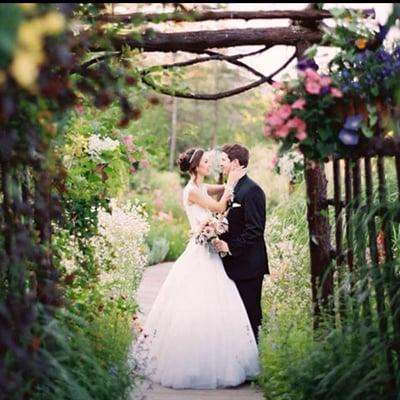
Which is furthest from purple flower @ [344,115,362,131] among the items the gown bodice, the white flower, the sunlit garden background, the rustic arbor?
the white flower

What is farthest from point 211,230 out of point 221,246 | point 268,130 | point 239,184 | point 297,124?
point 297,124

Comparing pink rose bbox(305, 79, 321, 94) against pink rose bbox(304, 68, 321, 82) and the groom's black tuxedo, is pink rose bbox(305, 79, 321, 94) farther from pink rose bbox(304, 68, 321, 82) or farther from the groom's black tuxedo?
the groom's black tuxedo

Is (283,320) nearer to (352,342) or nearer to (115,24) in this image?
(352,342)

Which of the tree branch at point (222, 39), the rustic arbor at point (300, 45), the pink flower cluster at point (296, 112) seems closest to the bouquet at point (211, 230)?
the rustic arbor at point (300, 45)

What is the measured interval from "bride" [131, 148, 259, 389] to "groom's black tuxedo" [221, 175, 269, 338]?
100mm

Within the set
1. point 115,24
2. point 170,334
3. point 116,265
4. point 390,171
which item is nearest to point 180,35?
point 115,24

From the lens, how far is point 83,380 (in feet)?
15.3

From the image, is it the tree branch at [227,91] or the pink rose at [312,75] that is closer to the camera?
the pink rose at [312,75]

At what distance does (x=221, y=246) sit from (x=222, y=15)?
2.51 meters

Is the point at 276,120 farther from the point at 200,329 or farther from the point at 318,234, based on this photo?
the point at 200,329

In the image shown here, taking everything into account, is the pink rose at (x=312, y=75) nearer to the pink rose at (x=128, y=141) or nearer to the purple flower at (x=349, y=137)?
the purple flower at (x=349, y=137)

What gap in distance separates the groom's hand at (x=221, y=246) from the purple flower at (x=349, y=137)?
314 cm

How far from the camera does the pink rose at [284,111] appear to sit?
13.3 feet

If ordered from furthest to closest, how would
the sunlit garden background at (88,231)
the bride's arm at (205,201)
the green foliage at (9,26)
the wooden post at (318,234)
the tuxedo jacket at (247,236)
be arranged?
the bride's arm at (205,201) → the tuxedo jacket at (247,236) → the wooden post at (318,234) → the sunlit garden background at (88,231) → the green foliage at (9,26)
